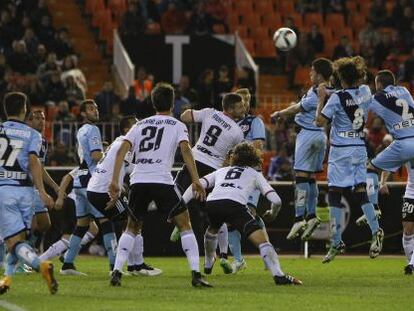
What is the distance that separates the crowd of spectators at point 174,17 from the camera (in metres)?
29.8

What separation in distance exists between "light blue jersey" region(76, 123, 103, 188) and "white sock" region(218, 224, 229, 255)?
189cm

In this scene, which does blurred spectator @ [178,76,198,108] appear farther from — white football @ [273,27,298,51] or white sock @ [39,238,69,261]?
white sock @ [39,238,69,261]

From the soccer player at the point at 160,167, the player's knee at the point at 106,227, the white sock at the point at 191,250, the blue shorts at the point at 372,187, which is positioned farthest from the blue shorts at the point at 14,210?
the blue shorts at the point at 372,187

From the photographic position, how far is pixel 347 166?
54.5 feet

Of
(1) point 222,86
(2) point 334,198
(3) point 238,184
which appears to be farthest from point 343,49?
(3) point 238,184

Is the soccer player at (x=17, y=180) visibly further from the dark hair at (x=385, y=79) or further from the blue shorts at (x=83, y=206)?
the dark hair at (x=385, y=79)

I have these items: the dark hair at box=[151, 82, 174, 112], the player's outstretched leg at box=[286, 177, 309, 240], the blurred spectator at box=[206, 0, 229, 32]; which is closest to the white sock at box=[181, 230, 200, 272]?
the dark hair at box=[151, 82, 174, 112]

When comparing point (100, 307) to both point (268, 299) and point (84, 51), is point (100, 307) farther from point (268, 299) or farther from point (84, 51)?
point (84, 51)

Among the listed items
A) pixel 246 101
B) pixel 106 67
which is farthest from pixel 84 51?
pixel 246 101

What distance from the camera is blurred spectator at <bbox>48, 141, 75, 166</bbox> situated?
23641mm

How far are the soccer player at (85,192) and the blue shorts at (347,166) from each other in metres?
3.02

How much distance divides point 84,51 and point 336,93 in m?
15.4

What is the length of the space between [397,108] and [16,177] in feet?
18.1

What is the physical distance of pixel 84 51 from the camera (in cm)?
3098
